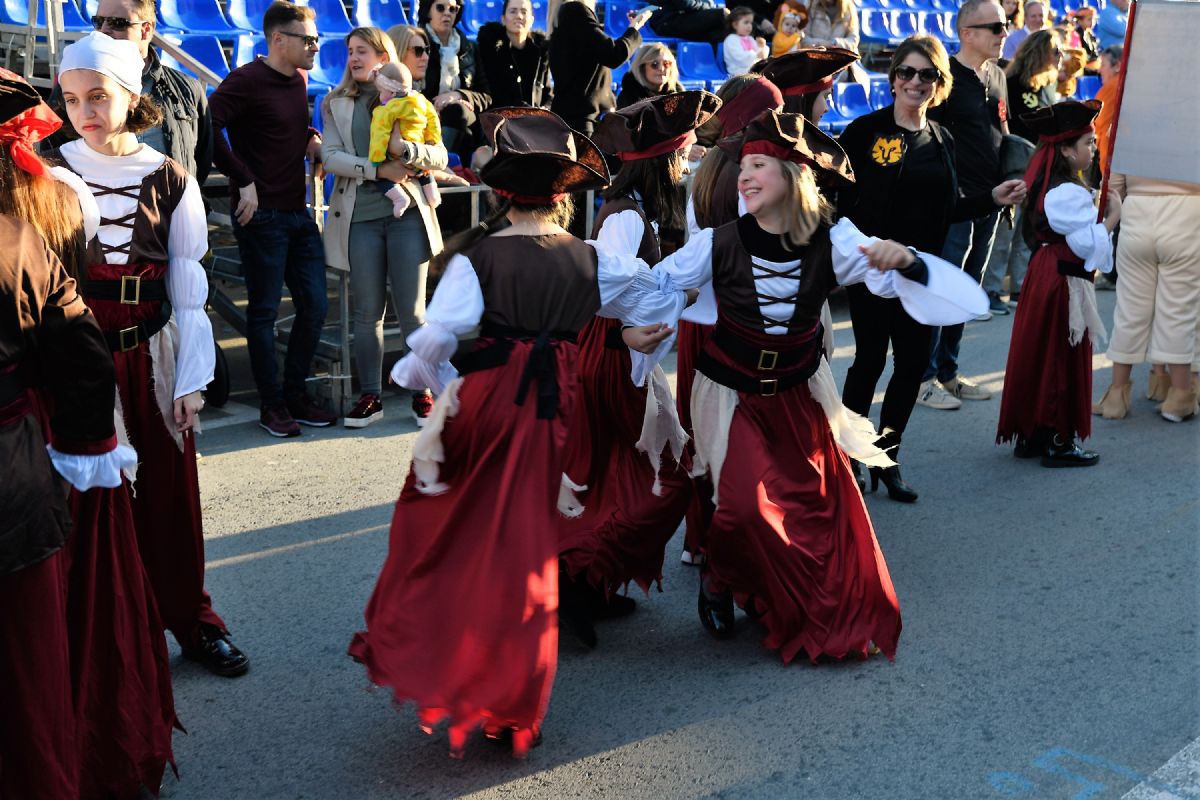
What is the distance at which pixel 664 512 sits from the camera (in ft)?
15.6

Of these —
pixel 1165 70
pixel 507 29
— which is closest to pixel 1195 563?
pixel 1165 70

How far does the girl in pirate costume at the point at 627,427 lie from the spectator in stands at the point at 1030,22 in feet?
27.9

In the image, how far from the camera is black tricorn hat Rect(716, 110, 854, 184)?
4406mm

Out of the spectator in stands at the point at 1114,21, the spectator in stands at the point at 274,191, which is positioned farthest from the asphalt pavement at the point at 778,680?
the spectator in stands at the point at 1114,21

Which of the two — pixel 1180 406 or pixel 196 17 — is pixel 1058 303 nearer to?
pixel 1180 406

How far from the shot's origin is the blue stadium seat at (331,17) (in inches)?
422

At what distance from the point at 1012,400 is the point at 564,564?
3.12 m

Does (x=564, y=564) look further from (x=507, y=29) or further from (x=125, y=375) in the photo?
(x=507, y=29)

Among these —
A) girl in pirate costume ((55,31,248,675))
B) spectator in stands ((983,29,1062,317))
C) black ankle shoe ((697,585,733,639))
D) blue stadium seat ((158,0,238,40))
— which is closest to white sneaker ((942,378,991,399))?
spectator in stands ((983,29,1062,317))

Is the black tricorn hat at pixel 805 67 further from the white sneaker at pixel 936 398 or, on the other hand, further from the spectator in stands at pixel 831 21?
the spectator in stands at pixel 831 21

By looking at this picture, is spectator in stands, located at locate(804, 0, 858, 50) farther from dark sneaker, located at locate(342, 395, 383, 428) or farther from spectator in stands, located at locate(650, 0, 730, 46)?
dark sneaker, located at locate(342, 395, 383, 428)

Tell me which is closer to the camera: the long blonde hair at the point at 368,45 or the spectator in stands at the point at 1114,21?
the long blonde hair at the point at 368,45

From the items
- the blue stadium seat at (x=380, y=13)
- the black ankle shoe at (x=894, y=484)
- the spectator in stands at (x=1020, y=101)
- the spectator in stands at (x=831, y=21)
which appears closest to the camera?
the black ankle shoe at (x=894, y=484)

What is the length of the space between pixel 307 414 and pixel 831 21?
684cm
